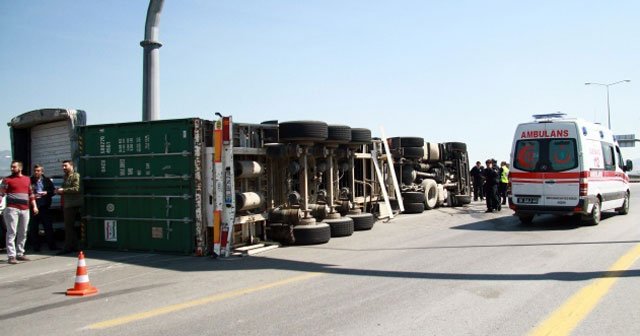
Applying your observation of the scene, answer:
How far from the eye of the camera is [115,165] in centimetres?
1010

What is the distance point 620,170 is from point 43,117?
14.6 meters

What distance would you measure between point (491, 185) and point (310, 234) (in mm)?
8368

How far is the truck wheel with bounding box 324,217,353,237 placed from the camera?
11.4 metres

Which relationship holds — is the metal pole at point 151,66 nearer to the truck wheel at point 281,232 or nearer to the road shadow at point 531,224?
the truck wheel at point 281,232

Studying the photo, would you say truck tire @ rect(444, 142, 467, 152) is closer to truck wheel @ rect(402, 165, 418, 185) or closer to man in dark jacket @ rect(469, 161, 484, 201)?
man in dark jacket @ rect(469, 161, 484, 201)

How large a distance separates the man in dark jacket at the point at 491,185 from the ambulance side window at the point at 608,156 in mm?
3183

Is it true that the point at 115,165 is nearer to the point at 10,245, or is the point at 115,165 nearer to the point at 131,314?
the point at 10,245

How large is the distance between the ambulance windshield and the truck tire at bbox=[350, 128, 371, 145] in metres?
3.63

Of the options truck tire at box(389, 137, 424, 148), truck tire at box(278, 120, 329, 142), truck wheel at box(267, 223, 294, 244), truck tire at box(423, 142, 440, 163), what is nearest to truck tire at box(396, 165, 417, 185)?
truck tire at box(389, 137, 424, 148)

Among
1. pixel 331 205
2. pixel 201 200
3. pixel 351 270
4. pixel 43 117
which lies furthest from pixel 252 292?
pixel 43 117

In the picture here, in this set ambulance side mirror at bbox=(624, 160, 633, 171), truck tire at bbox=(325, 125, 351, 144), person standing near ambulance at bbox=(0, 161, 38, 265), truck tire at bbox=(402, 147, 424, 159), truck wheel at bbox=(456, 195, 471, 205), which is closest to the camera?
person standing near ambulance at bbox=(0, 161, 38, 265)

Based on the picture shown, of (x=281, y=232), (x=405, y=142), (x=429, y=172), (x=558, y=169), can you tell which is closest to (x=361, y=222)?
(x=281, y=232)

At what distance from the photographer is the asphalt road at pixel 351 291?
16.3 feet

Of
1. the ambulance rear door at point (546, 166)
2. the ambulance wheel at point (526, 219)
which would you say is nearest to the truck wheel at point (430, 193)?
the ambulance wheel at point (526, 219)
